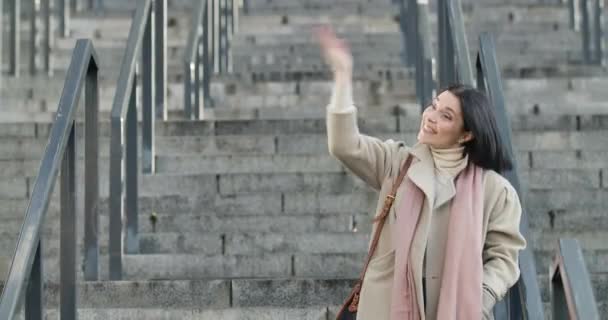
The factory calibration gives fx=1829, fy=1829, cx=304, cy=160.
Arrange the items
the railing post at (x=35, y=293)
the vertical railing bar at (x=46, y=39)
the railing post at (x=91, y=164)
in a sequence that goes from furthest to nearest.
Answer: the vertical railing bar at (x=46, y=39) → the railing post at (x=91, y=164) → the railing post at (x=35, y=293)

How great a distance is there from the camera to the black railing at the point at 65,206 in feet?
18.3

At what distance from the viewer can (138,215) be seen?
7613mm

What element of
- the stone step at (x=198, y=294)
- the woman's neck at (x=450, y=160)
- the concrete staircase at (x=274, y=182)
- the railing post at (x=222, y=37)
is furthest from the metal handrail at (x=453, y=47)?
the railing post at (x=222, y=37)

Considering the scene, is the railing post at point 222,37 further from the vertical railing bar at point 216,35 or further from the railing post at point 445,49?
the railing post at point 445,49

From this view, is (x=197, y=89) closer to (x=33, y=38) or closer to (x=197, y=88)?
(x=197, y=88)

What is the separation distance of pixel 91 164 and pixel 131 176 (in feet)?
2.38

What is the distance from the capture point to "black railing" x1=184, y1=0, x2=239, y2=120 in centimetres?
952

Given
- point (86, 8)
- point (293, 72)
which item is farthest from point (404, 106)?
point (86, 8)

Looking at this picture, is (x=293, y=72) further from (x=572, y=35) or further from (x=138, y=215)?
(x=138, y=215)

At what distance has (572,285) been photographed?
4.73 metres

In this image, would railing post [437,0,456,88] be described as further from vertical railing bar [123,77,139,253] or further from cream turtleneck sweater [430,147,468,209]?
cream turtleneck sweater [430,147,468,209]

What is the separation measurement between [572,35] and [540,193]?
14.6 ft

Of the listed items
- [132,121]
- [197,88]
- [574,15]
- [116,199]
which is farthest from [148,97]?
[574,15]

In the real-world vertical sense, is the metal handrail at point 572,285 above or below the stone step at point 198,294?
above
